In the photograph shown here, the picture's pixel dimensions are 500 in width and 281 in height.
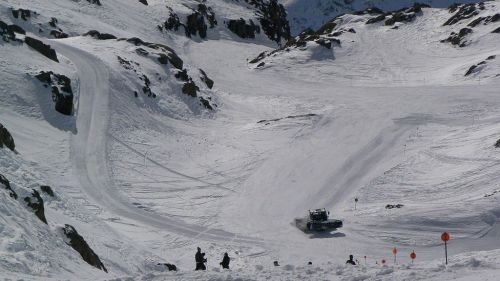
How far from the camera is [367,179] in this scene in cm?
3647

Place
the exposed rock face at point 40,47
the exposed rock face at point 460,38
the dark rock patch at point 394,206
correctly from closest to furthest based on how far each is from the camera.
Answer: the dark rock patch at point 394,206 → the exposed rock face at point 40,47 → the exposed rock face at point 460,38

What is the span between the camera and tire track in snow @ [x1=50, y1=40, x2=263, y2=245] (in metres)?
30.8

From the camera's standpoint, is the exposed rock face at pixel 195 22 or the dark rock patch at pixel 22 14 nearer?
the dark rock patch at pixel 22 14

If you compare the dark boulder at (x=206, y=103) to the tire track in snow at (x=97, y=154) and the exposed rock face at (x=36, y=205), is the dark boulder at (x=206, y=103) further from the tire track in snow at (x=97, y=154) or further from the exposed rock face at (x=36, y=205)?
the exposed rock face at (x=36, y=205)

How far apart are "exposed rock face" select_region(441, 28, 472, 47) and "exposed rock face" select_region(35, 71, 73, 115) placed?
170ft

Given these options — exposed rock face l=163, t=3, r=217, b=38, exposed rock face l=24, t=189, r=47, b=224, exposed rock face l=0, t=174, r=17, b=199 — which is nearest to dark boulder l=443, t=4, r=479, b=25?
exposed rock face l=163, t=3, r=217, b=38

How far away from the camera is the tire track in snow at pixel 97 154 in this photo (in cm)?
3081

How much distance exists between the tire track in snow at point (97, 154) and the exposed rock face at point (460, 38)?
46.9 meters

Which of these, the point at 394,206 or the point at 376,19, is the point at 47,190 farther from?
the point at 376,19

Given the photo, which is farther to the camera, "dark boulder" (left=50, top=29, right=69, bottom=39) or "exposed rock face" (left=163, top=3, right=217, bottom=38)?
"exposed rock face" (left=163, top=3, right=217, bottom=38)

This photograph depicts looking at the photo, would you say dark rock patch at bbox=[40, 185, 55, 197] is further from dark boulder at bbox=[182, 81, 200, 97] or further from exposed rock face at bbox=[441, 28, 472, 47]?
exposed rock face at bbox=[441, 28, 472, 47]

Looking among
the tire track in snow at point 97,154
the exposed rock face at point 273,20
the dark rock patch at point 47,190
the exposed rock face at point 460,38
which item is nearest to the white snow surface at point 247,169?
the tire track in snow at point 97,154

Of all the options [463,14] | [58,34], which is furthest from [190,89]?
[463,14]

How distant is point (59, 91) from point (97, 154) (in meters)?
6.52
